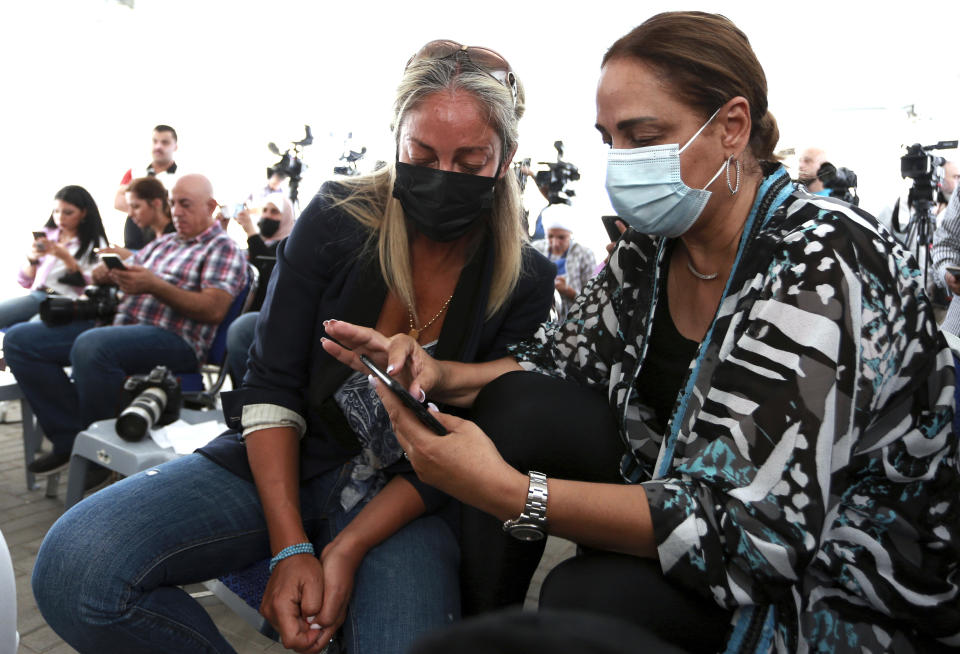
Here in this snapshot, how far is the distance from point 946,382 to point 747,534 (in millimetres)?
405

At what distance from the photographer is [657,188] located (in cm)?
126

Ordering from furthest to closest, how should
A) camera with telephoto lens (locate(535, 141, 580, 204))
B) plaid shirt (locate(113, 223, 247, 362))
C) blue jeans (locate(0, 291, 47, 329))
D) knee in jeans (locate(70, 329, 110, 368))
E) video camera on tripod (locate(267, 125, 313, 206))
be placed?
video camera on tripod (locate(267, 125, 313, 206)) < camera with telephoto lens (locate(535, 141, 580, 204)) < blue jeans (locate(0, 291, 47, 329)) < plaid shirt (locate(113, 223, 247, 362)) < knee in jeans (locate(70, 329, 110, 368))

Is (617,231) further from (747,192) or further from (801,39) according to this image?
(801,39)

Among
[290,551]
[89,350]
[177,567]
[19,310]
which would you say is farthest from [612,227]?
[19,310]

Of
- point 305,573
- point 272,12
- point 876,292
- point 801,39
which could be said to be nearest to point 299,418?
point 305,573

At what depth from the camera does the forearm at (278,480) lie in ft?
4.51

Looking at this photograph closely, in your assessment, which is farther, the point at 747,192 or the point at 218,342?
the point at 218,342

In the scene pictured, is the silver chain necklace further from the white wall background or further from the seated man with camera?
the white wall background

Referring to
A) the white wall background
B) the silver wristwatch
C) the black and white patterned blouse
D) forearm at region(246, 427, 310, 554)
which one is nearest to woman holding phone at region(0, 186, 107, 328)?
forearm at region(246, 427, 310, 554)

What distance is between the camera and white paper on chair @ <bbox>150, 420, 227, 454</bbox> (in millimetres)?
2447

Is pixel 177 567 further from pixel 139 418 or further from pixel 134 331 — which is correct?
pixel 134 331

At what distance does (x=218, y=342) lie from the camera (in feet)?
12.0

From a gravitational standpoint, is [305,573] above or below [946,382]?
below

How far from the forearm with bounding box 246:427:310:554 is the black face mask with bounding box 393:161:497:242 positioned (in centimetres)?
55
